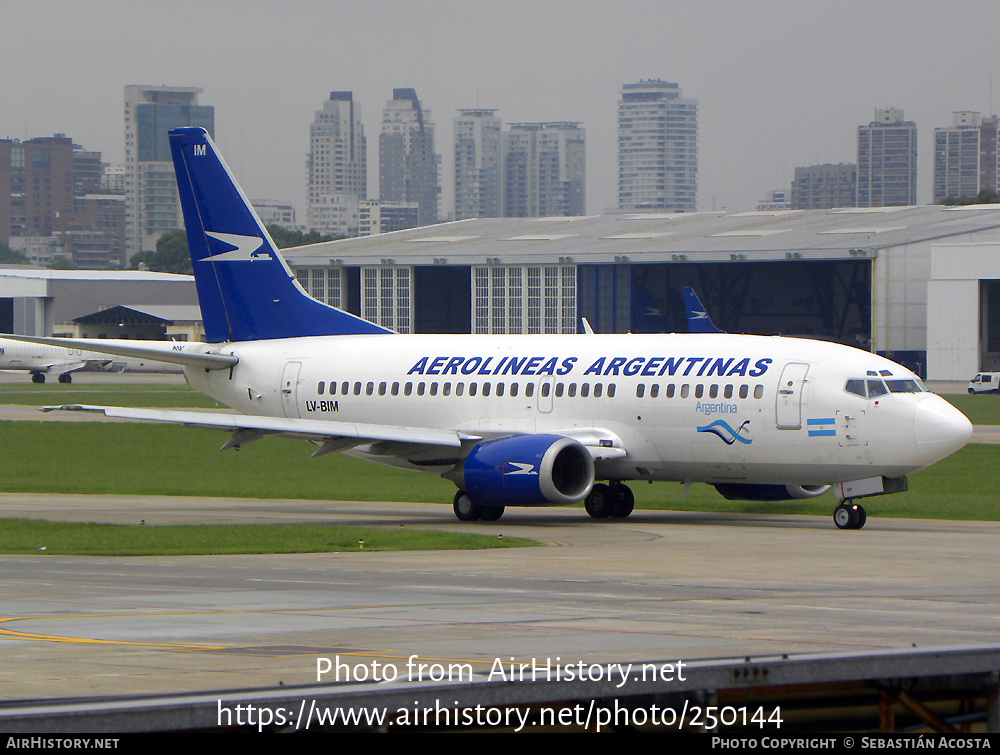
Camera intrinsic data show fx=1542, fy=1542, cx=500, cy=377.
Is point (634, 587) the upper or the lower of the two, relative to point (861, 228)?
lower

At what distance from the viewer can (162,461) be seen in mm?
51188

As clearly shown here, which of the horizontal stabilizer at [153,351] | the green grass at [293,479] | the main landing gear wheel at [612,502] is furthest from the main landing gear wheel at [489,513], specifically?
the horizontal stabilizer at [153,351]

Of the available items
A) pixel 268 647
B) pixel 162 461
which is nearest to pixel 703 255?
pixel 162 461

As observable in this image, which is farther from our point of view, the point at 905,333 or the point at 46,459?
the point at 905,333

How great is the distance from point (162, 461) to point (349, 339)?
14388 mm

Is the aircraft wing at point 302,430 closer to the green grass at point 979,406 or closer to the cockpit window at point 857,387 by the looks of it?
the cockpit window at point 857,387

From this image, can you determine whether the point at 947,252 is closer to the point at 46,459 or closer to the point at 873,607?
the point at 46,459

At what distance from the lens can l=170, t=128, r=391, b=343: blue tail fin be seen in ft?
132

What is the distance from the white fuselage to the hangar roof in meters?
73.2

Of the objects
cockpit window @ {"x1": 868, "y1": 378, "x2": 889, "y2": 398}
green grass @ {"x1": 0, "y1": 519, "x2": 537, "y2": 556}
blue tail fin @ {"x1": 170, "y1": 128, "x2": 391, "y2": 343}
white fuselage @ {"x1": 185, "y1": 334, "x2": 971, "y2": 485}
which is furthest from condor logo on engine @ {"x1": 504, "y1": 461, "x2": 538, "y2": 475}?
blue tail fin @ {"x1": 170, "y1": 128, "x2": 391, "y2": 343}

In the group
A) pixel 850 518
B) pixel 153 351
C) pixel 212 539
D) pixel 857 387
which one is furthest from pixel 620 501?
pixel 153 351

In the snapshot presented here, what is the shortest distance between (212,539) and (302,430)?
561cm

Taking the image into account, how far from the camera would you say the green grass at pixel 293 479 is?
39.0 meters

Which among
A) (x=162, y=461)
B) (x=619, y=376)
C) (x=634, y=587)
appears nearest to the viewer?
(x=634, y=587)
